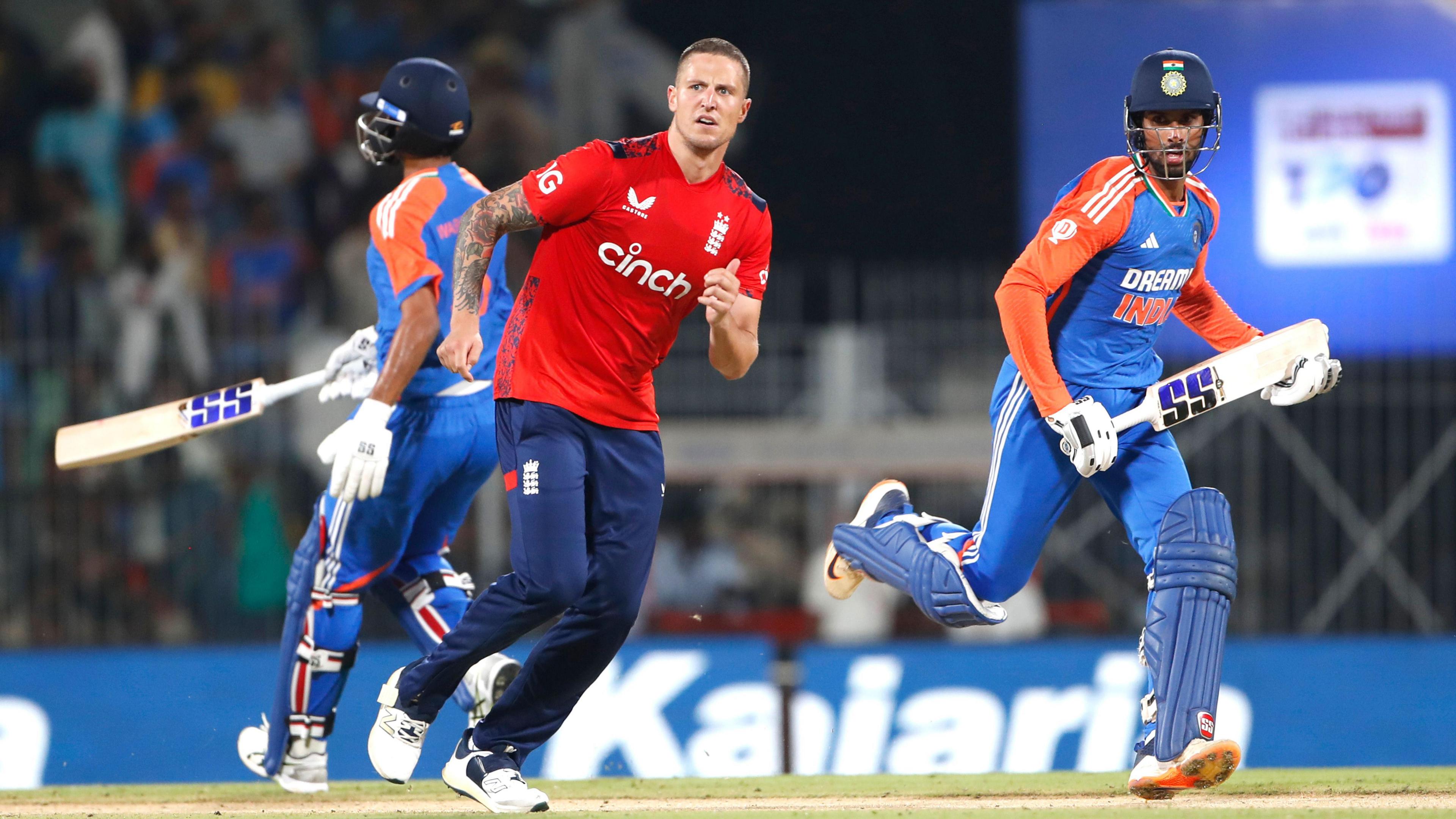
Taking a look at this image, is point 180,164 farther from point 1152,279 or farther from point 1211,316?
point 1152,279

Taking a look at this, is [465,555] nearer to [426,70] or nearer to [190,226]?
[190,226]

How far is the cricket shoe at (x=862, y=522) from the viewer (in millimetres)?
6684

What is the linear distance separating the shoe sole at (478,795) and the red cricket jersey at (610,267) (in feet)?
3.85

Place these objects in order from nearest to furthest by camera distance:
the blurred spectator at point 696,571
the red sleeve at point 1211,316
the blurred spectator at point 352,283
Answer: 1. the red sleeve at point 1211,316
2. the blurred spectator at point 696,571
3. the blurred spectator at point 352,283

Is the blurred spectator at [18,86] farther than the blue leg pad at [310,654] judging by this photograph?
Yes

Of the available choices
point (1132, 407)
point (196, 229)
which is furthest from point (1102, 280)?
point (196, 229)

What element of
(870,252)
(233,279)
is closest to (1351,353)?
(870,252)

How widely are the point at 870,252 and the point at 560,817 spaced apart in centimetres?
853

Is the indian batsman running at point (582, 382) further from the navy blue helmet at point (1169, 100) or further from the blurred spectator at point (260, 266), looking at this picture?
the blurred spectator at point (260, 266)

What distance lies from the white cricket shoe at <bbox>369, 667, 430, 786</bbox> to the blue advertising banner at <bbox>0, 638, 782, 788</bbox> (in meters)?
3.31

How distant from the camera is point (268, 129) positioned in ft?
43.0

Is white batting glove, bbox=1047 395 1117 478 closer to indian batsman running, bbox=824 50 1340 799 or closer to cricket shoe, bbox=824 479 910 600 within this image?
indian batsman running, bbox=824 50 1340 799

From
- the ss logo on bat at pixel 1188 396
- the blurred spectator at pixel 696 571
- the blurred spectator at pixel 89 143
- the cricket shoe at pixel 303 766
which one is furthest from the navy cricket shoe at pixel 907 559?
the blurred spectator at pixel 89 143

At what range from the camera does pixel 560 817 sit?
534cm
